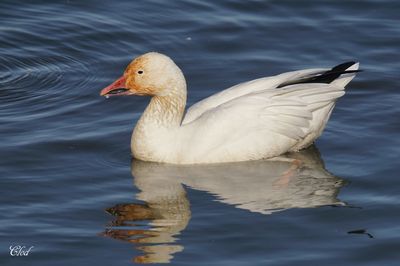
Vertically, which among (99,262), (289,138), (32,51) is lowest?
(99,262)

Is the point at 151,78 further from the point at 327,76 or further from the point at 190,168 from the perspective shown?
the point at 327,76

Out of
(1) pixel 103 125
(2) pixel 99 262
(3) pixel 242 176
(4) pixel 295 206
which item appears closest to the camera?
(2) pixel 99 262

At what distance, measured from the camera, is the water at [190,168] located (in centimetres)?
948

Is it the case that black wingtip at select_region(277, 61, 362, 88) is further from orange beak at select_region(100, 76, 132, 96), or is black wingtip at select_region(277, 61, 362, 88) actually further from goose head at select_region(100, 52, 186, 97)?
orange beak at select_region(100, 76, 132, 96)

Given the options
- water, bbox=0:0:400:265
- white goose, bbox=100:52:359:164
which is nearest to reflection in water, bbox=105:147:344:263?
water, bbox=0:0:400:265

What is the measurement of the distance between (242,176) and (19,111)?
2885 mm

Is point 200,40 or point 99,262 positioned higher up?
point 200,40

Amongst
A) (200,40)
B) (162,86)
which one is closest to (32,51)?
(200,40)

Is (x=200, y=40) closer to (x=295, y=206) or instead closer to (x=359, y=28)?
(x=359, y=28)

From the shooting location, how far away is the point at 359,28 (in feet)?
49.4

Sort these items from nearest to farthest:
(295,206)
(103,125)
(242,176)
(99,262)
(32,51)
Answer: (99,262)
(295,206)
(242,176)
(103,125)
(32,51)
